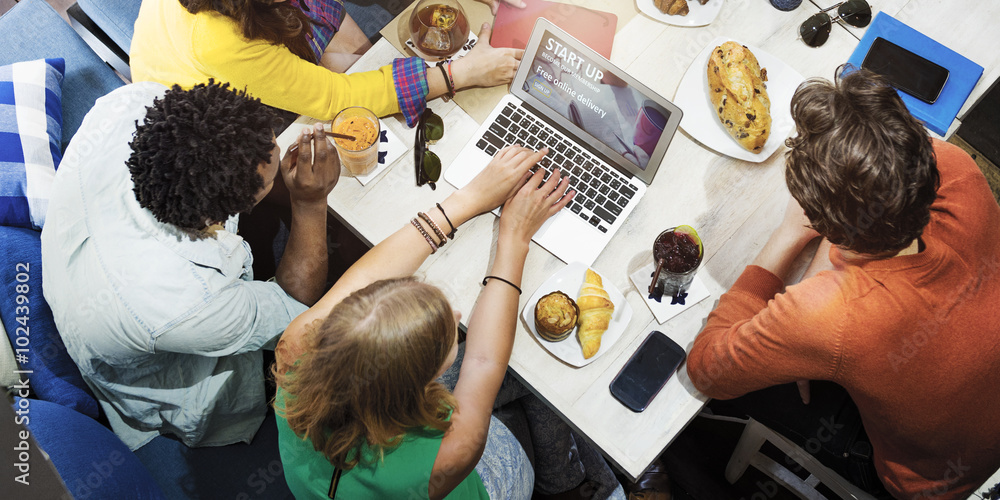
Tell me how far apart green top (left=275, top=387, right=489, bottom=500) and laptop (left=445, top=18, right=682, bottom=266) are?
0.57 meters

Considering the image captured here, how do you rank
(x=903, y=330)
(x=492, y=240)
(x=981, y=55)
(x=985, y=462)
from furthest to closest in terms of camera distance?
(x=981, y=55) < (x=492, y=240) < (x=985, y=462) < (x=903, y=330)

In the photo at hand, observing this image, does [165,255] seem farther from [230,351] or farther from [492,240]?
[492,240]

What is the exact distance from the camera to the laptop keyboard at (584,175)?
4.99 ft

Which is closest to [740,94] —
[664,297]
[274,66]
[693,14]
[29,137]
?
[693,14]

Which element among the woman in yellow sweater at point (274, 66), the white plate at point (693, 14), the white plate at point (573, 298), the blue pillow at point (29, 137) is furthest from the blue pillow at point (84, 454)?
the white plate at point (693, 14)

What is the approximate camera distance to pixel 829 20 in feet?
5.38

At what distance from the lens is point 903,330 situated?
3.95 feet

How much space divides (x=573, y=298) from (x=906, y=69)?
1096 millimetres

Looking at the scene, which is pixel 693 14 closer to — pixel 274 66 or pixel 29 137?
pixel 274 66

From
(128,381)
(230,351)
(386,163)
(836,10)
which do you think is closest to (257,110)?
(386,163)

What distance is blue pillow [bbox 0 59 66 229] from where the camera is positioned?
157cm

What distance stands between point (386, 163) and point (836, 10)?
4.30 feet

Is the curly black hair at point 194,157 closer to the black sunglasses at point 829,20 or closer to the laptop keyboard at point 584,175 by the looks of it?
the laptop keyboard at point 584,175

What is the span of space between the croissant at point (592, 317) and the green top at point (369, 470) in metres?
0.40
